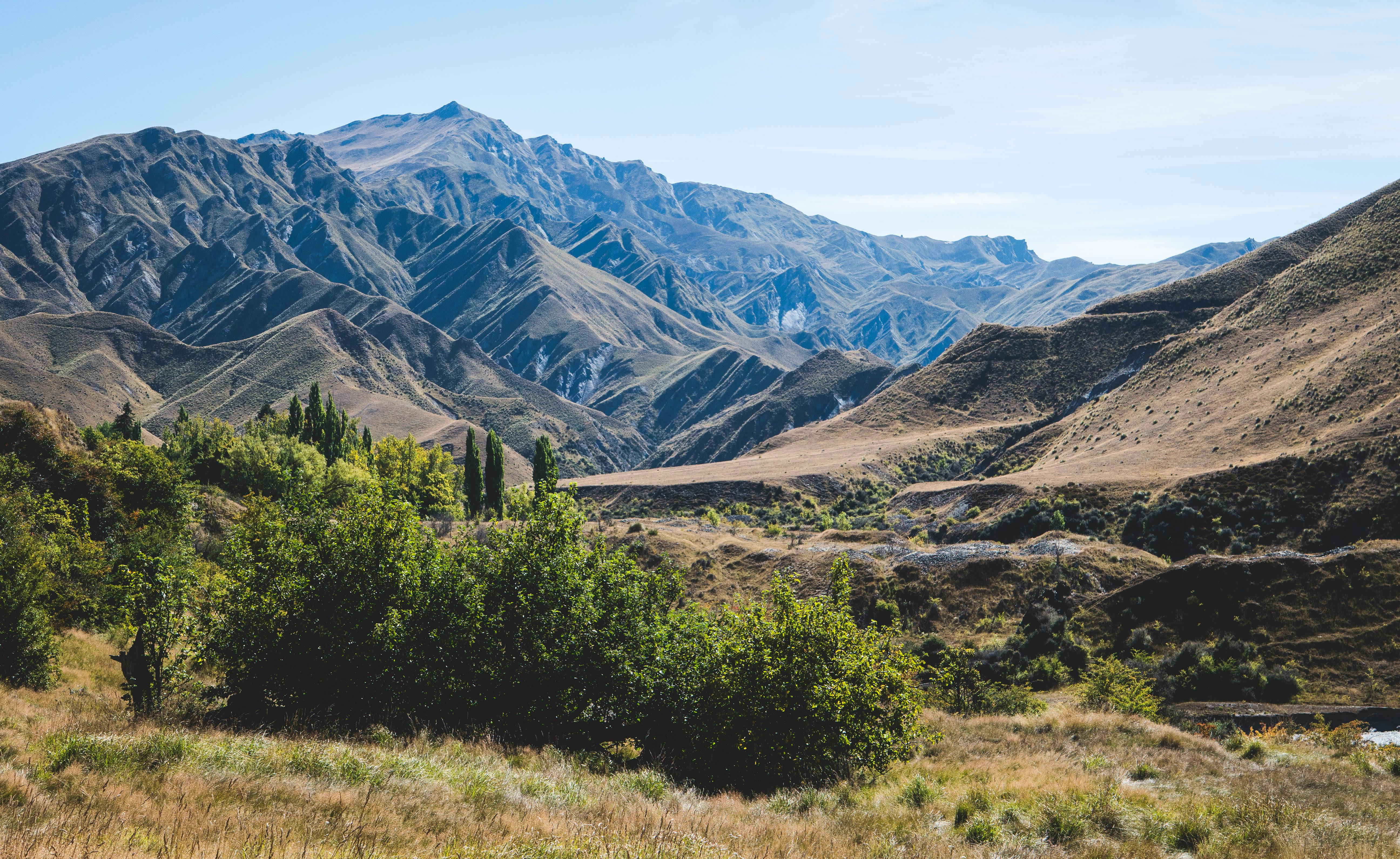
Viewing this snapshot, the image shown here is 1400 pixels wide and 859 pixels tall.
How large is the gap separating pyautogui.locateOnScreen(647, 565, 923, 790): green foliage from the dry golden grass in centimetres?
84

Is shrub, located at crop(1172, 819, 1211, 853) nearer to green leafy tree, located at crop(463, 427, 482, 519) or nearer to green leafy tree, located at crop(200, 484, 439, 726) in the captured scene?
green leafy tree, located at crop(200, 484, 439, 726)

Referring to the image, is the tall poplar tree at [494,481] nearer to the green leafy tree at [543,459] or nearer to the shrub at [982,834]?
the green leafy tree at [543,459]

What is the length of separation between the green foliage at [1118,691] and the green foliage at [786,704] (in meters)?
13.4

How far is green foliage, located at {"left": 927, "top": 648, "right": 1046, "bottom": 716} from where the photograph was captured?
83.3 feet

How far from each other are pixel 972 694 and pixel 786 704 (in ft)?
54.3

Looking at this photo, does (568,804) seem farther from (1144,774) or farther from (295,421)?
(295,421)

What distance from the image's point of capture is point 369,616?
15.0 meters

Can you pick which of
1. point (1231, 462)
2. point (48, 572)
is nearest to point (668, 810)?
point (48, 572)

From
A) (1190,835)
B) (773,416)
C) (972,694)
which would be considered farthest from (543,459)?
(773,416)

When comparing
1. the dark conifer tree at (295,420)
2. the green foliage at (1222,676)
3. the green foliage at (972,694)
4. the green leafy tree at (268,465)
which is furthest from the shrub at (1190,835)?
the dark conifer tree at (295,420)

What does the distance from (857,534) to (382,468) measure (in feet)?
175

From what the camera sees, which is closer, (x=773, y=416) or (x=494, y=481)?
(x=494, y=481)

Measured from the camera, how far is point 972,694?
27.6 meters

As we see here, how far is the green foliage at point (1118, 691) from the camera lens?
83.1 ft
